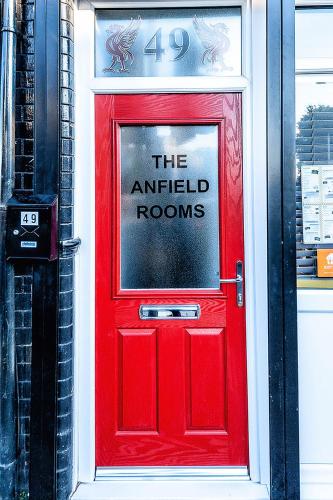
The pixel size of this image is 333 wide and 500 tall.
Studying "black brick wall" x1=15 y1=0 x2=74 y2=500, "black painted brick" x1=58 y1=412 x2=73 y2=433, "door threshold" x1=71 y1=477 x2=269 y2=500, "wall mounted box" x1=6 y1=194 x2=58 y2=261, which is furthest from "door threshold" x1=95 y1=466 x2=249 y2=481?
"wall mounted box" x1=6 y1=194 x2=58 y2=261

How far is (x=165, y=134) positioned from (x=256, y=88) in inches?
24.5

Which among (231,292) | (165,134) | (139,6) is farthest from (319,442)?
(139,6)

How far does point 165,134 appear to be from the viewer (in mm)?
2809

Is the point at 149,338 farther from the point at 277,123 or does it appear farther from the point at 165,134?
the point at 277,123

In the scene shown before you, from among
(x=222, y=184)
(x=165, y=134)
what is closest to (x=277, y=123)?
(x=222, y=184)

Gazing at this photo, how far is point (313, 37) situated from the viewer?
9.05ft

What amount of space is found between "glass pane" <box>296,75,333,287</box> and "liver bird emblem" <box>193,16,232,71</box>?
0.51 meters

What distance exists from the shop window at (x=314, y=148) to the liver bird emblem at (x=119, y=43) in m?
1.06

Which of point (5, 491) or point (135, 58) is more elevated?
point (135, 58)

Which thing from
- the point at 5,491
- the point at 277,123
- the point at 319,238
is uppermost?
the point at 277,123

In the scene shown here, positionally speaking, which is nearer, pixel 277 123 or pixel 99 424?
Answer: pixel 277 123

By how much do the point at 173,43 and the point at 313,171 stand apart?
3.96ft

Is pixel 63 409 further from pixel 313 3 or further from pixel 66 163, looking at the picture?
pixel 313 3

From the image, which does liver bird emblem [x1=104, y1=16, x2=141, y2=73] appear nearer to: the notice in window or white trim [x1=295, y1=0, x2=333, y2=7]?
white trim [x1=295, y1=0, x2=333, y2=7]
